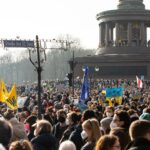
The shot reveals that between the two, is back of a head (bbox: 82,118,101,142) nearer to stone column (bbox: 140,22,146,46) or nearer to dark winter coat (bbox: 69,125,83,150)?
dark winter coat (bbox: 69,125,83,150)

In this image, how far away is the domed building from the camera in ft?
208

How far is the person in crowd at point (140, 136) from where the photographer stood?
6702 millimetres

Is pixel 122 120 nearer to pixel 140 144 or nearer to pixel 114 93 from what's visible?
pixel 140 144

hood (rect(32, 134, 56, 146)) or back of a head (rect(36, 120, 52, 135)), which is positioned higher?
back of a head (rect(36, 120, 52, 135))

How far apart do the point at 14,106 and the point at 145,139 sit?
11656mm

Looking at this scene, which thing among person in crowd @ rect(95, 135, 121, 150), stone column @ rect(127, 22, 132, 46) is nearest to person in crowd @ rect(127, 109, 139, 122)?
person in crowd @ rect(95, 135, 121, 150)

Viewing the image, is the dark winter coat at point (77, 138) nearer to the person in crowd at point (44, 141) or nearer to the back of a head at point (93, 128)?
the person in crowd at point (44, 141)

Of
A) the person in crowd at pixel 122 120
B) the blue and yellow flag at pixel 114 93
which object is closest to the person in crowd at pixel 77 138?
the person in crowd at pixel 122 120

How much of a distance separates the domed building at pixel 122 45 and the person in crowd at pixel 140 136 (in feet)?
180

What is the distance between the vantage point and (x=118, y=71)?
63.7m

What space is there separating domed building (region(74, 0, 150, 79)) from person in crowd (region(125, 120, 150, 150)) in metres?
55.0

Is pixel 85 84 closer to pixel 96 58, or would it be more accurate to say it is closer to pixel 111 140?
pixel 111 140

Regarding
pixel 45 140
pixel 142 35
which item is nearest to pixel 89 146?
pixel 45 140

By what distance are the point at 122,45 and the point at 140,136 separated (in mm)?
62189
